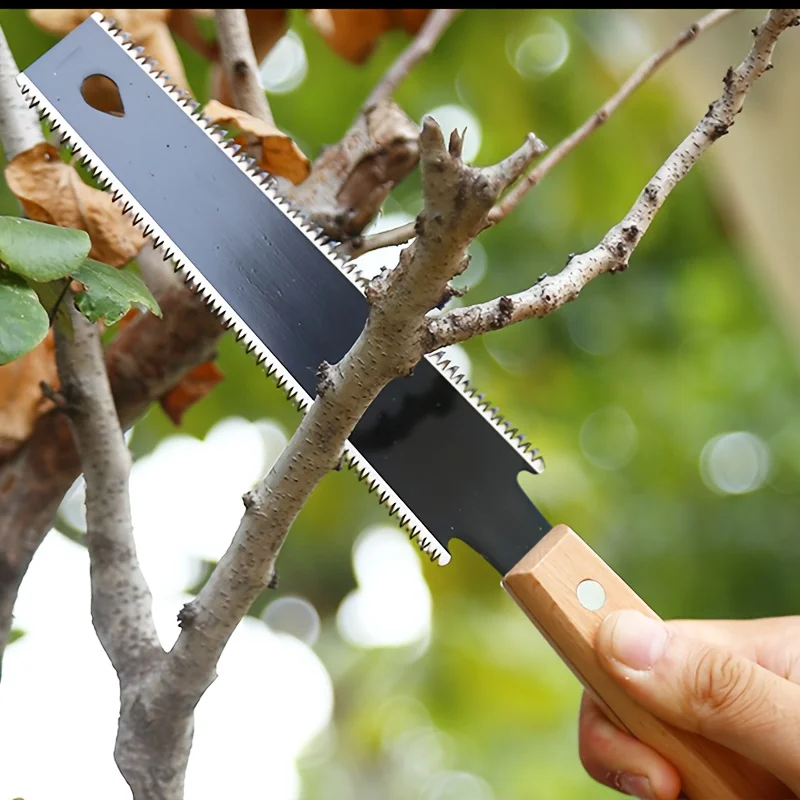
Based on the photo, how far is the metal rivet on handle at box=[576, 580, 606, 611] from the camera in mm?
356

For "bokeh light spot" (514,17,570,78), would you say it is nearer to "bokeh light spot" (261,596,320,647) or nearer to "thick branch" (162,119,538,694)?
"bokeh light spot" (261,596,320,647)

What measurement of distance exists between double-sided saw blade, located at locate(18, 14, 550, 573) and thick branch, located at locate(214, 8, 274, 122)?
3.3 inches

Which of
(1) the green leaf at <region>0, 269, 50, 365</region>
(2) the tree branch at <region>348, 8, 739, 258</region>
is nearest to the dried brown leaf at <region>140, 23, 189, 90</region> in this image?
(2) the tree branch at <region>348, 8, 739, 258</region>

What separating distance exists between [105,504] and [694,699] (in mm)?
225

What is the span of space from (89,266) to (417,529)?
0.14m

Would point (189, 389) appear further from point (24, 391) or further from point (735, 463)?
point (735, 463)

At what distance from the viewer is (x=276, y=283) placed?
354 millimetres

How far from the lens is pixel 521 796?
1.18 m

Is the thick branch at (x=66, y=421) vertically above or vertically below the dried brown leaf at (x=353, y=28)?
below

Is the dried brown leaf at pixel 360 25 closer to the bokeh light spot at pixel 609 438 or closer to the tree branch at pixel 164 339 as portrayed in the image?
the tree branch at pixel 164 339

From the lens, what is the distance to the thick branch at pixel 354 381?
21 cm

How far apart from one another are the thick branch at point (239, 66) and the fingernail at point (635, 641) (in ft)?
0.90

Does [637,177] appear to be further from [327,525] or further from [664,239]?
[327,525]

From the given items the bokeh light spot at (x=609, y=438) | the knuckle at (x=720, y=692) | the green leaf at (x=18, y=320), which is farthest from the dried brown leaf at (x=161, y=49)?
the bokeh light spot at (x=609, y=438)
